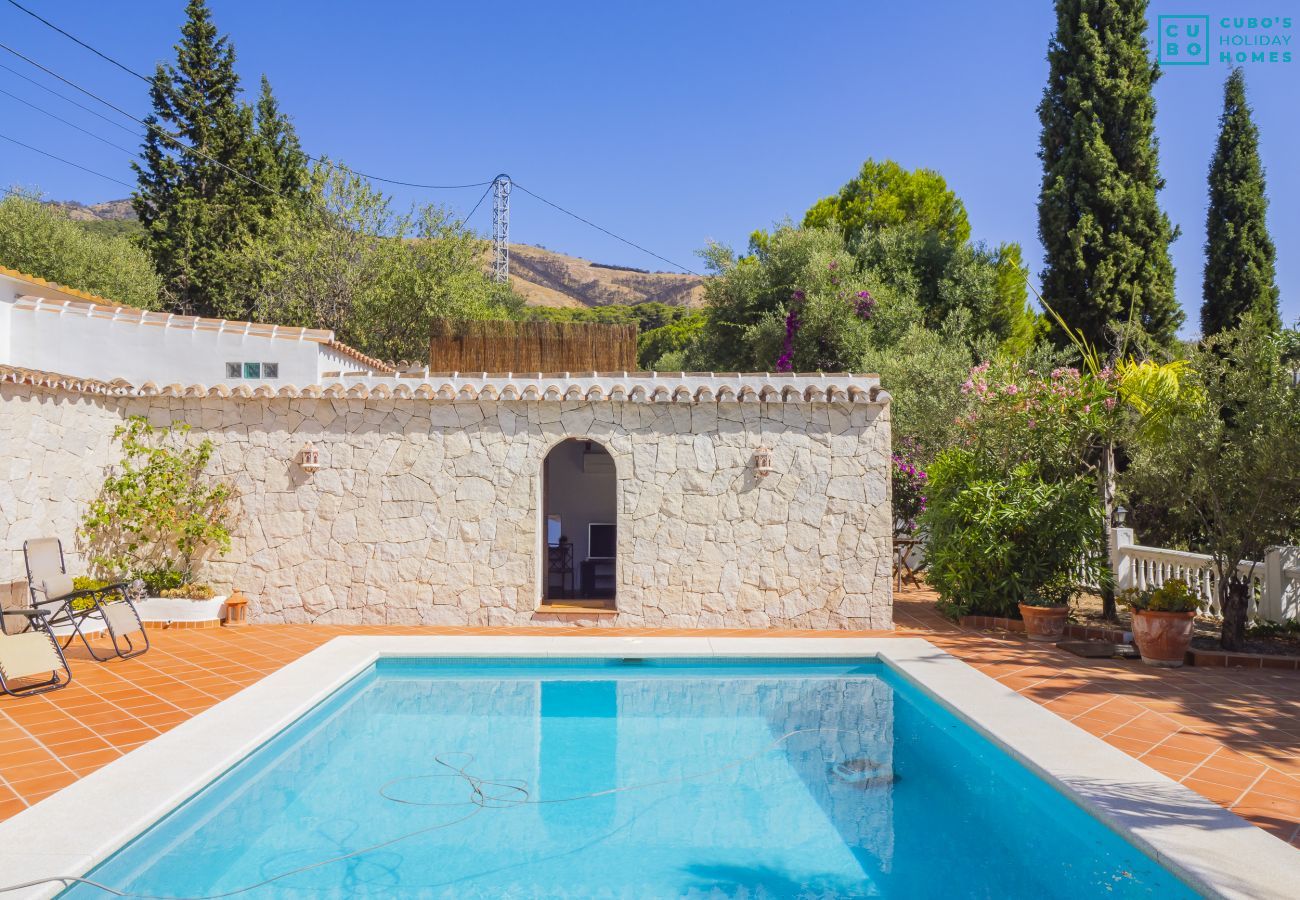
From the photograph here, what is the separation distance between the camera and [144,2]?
2055 cm

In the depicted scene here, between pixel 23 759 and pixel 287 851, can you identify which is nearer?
pixel 287 851

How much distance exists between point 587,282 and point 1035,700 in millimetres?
78844

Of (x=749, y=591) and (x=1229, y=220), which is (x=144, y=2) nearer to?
(x=749, y=591)

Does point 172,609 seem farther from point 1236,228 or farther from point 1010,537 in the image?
point 1236,228

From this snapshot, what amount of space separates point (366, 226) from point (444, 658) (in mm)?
20479

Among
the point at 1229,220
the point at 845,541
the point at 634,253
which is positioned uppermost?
the point at 634,253

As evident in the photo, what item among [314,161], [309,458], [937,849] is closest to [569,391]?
[309,458]

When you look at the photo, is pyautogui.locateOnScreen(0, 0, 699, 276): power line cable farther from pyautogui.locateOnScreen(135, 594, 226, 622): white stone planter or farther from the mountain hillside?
the mountain hillside

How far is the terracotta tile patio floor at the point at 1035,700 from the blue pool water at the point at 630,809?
97cm

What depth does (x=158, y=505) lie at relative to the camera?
10.7 metres

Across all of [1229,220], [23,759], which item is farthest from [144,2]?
[1229,220]

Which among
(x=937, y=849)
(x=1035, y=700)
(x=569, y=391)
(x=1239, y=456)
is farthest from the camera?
(x=569, y=391)

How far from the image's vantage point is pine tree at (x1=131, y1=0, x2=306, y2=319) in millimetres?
27641

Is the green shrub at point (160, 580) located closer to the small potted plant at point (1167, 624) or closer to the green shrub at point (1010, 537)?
the green shrub at point (1010, 537)
